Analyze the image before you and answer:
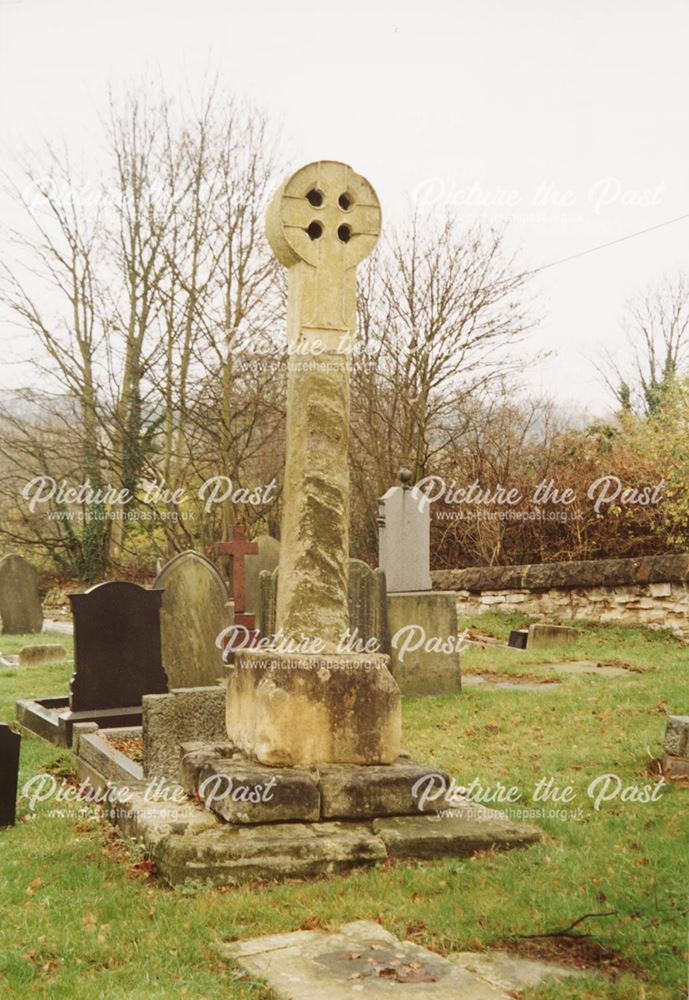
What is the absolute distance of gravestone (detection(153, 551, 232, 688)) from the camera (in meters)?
9.51

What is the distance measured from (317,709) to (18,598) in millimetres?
15517

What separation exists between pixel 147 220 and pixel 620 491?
10701 mm

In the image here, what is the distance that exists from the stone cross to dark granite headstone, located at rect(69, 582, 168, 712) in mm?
→ 3372

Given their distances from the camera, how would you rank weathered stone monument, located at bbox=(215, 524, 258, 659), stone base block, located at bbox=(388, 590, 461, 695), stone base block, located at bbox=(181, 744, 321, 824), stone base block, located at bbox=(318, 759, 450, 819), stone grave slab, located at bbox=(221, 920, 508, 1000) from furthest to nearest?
1. weathered stone monument, located at bbox=(215, 524, 258, 659)
2. stone base block, located at bbox=(388, 590, 461, 695)
3. stone base block, located at bbox=(318, 759, 450, 819)
4. stone base block, located at bbox=(181, 744, 321, 824)
5. stone grave slab, located at bbox=(221, 920, 508, 1000)

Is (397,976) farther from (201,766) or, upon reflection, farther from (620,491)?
(620,491)

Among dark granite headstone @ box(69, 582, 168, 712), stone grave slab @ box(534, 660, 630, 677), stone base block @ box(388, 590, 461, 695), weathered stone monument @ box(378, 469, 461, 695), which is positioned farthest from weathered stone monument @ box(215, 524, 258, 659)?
dark granite headstone @ box(69, 582, 168, 712)

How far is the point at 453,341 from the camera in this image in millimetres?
19781

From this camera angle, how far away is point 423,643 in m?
10.8

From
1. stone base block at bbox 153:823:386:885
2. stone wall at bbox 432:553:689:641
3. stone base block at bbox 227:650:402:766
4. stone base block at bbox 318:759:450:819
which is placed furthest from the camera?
stone wall at bbox 432:553:689:641

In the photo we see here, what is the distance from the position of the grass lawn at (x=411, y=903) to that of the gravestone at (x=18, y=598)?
44.9 ft

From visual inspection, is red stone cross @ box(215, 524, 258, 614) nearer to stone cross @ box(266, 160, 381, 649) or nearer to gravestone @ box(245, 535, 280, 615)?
gravestone @ box(245, 535, 280, 615)

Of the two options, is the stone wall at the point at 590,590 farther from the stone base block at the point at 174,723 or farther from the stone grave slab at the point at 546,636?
the stone base block at the point at 174,723

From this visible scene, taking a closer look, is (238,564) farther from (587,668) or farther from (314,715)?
(314,715)

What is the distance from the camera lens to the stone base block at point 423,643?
10695 mm
